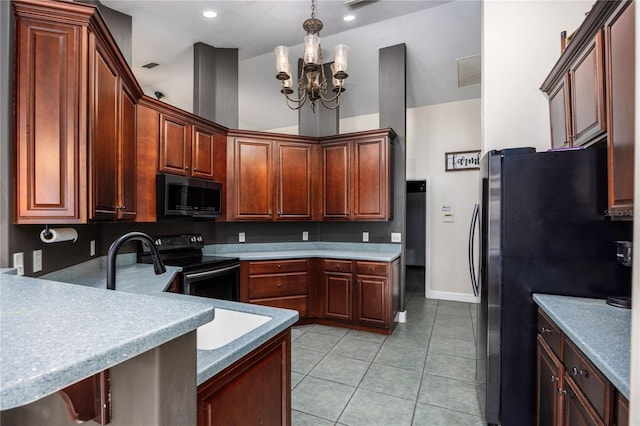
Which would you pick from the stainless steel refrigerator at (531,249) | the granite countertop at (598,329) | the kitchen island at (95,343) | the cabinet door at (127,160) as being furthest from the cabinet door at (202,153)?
the granite countertop at (598,329)

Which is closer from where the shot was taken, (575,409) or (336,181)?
(575,409)

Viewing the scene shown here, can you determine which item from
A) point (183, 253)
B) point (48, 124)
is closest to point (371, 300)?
point (183, 253)

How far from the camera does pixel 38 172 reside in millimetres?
1520

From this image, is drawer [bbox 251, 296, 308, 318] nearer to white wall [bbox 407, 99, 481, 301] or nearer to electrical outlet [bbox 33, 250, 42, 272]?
electrical outlet [bbox 33, 250, 42, 272]

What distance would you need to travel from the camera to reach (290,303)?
3.69 m

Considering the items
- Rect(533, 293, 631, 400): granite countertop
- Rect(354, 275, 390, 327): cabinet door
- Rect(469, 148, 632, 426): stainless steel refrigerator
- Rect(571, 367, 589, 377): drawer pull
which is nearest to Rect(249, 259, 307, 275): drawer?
Rect(354, 275, 390, 327): cabinet door

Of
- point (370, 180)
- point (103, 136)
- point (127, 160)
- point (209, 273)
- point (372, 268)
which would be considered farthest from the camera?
point (370, 180)

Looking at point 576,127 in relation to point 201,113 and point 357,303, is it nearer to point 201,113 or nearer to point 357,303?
point 357,303

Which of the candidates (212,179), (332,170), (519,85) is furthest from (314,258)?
(519,85)

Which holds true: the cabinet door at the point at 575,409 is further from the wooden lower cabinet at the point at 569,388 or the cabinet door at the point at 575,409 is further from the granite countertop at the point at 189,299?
the granite countertop at the point at 189,299

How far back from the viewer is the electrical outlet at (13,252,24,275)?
1505 mm

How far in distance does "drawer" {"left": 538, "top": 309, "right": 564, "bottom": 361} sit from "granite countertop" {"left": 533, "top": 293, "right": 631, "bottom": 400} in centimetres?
5

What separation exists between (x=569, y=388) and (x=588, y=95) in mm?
1481

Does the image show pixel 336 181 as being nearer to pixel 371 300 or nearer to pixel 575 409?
pixel 371 300
